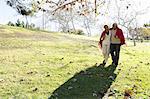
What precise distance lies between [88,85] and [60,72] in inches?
100

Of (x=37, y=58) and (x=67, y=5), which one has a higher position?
(x=67, y=5)

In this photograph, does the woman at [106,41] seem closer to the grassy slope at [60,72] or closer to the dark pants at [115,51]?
the dark pants at [115,51]

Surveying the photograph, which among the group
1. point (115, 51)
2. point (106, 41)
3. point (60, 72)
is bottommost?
point (60, 72)

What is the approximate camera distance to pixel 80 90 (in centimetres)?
A: 1508

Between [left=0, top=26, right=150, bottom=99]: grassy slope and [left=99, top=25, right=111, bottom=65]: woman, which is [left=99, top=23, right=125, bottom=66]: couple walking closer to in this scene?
[left=99, top=25, right=111, bottom=65]: woman

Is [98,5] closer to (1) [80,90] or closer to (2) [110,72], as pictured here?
(1) [80,90]

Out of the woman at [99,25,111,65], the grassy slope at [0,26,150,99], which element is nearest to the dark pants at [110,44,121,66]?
the woman at [99,25,111,65]

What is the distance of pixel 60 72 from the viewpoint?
1803cm

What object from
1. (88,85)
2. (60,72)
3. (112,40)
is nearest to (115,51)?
(112,40)

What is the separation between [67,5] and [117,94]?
11.3 feet

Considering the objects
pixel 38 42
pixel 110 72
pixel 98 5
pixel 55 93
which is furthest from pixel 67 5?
pixel 38 42

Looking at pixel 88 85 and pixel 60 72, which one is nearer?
pixel 88 85

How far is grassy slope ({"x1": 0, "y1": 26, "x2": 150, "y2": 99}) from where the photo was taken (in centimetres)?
1498

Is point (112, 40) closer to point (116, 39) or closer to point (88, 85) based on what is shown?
point (116, 39)
